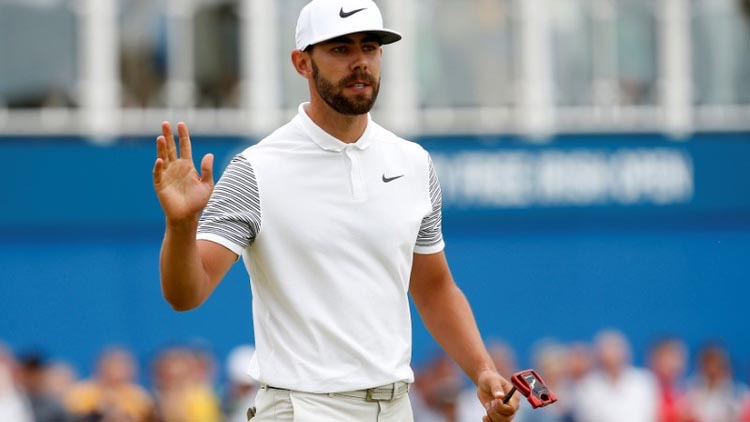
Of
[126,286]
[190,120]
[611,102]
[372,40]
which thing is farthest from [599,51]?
[372,40]

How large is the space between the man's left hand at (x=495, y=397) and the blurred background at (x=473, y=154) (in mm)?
9592

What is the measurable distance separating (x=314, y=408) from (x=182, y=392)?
7.05 metres

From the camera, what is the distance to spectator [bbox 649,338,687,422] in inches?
532

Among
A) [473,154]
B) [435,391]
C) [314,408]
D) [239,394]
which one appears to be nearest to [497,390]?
[314,408]

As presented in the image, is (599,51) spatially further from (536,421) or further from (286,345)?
(286,345)

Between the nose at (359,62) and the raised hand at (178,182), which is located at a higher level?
the nose at (359,62)

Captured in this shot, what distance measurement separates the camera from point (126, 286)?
15.9 metres

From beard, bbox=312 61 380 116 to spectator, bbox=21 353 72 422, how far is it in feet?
21.9

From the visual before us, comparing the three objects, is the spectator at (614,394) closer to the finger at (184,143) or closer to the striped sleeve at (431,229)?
the striped sleeve at (431,229)

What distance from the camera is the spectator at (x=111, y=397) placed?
1134 centimetres

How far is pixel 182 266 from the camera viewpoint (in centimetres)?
484

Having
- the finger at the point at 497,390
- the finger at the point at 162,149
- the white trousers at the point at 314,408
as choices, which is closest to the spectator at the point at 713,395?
the finger at the point at 497,390

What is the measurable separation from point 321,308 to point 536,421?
7.24m

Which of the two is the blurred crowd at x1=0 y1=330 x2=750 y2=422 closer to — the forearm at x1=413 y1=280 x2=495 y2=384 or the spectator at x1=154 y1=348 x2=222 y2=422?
the spectator at x1=154 y1=348 x2=222 y2=422
